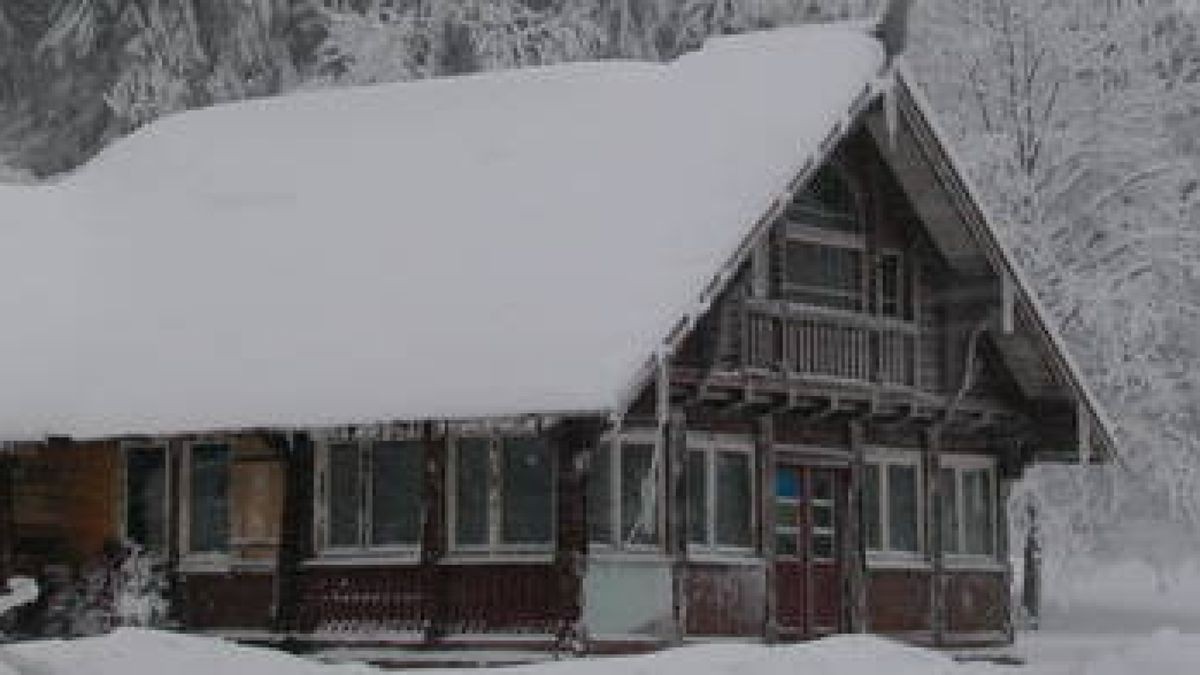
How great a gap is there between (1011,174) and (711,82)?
39.4 feet

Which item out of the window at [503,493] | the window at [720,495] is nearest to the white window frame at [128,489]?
the window at [503,493]

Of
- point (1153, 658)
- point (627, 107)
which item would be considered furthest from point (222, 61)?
point (1153, 658)

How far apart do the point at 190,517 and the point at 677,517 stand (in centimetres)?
615

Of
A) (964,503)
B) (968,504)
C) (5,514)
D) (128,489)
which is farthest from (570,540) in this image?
(968,504)

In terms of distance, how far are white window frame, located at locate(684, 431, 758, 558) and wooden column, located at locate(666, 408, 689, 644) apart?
0.78 ft

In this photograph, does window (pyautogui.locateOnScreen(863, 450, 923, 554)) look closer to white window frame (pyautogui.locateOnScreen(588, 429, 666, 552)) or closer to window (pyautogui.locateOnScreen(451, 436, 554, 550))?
white window frame (pyautogui.locateOnScreen(588, 429, 666, 552))

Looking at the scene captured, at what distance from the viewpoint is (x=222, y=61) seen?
46438 mm

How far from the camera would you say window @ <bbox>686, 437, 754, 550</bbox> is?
1071 inches

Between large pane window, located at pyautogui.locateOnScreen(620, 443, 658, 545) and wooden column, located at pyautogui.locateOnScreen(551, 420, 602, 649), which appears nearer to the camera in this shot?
wooden column, located at pyautogui.locateOnScreen(551, 420, 602, 649)

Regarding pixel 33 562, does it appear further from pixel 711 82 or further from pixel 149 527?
pixel 711 82

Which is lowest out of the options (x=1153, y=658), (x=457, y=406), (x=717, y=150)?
(x=1153, y=658)

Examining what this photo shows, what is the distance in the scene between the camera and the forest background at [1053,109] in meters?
39.0

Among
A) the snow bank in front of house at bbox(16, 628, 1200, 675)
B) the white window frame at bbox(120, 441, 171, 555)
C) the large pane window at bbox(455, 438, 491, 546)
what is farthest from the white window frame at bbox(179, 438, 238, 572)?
the snow bank in front of house at bbox(16, 628, 1200, 675)

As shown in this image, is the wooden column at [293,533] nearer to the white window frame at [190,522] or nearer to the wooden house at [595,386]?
the wooden house at [595,386]
